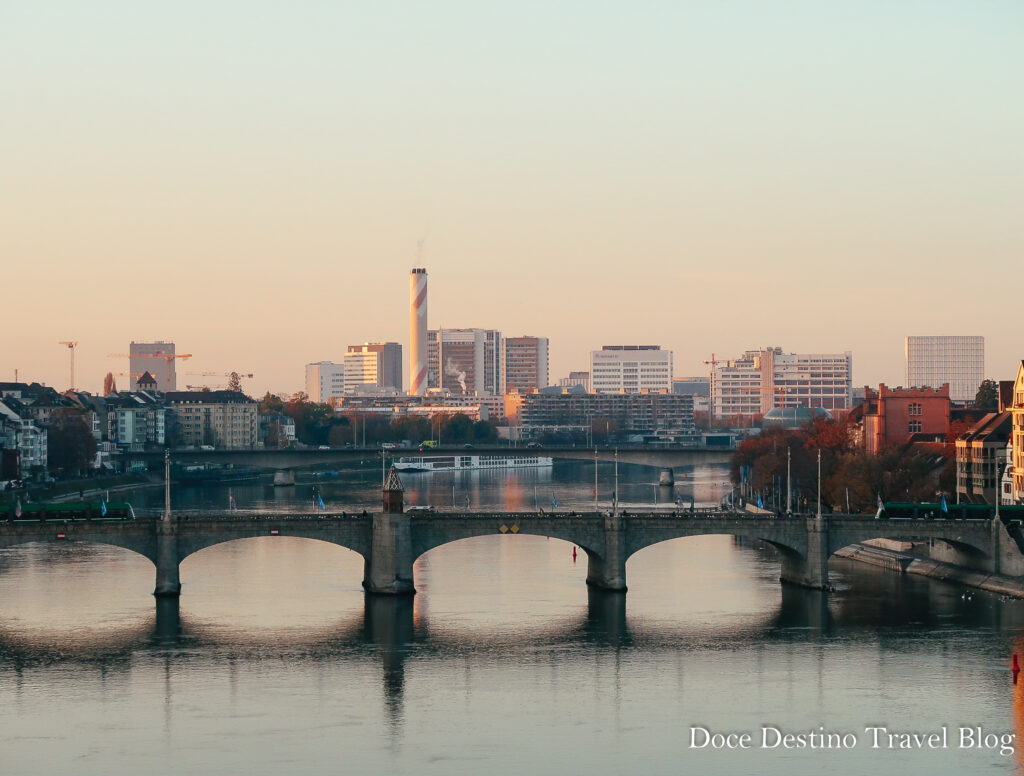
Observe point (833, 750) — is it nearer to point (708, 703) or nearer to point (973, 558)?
point (708, 703)

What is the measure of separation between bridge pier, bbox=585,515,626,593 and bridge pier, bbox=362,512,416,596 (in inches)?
428

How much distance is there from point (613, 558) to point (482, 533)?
25.6 ft

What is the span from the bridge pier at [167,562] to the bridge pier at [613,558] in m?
23.6

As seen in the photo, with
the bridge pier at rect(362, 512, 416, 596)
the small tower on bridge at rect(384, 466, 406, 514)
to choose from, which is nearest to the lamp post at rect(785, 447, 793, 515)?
the bridge pier at rect(362, 512, 416, 596)

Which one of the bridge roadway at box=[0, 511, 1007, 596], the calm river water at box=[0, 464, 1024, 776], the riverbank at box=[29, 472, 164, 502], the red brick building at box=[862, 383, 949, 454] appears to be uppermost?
the red brick building at box=[862, 383, 949, 454]

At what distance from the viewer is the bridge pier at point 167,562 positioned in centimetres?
9712

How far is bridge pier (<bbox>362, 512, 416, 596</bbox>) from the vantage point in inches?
3858

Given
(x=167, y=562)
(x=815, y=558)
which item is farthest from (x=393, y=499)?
(x=815, y=558)

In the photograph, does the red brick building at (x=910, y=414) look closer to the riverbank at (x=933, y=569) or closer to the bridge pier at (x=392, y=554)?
the riverbank at (x=933, y=569)

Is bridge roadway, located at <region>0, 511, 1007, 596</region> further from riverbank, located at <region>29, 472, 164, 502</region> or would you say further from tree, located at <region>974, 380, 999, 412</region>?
tree, located at <region>974, 380, 999, 412</region>

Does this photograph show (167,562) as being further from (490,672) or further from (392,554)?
(490,672)

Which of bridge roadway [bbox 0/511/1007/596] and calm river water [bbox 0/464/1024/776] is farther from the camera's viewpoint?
bridge roadway [bbox 0/511/1007/596]

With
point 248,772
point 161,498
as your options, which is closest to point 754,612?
point 248,772

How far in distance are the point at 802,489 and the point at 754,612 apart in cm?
5923
